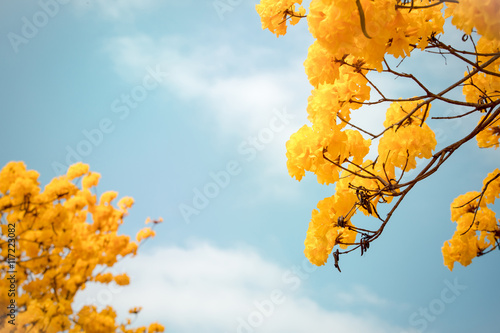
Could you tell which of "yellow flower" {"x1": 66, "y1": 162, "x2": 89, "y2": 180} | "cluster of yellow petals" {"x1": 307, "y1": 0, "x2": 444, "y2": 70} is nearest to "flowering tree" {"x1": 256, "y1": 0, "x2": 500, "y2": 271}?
"cluster of yellow petals" {"x1": 307, "y1": 0, "x2": 444, "y2": 70}

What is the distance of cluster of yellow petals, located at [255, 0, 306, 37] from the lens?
6.93ft

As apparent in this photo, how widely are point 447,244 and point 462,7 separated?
9.98ft

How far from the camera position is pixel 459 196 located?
11.5 ft

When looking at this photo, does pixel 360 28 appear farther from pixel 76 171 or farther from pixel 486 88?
pixel 76 171

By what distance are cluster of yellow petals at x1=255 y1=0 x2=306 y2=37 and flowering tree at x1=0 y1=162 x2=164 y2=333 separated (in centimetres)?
332

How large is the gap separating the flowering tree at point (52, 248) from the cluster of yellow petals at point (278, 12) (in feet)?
10.9

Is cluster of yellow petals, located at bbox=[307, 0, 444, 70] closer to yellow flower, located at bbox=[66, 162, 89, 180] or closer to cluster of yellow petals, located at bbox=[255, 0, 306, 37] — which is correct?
cluster of yellow petals, located at bbox=[255, 0, 306, 37]

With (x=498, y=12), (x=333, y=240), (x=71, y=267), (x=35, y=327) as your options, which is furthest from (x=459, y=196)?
(x=71, y=267)

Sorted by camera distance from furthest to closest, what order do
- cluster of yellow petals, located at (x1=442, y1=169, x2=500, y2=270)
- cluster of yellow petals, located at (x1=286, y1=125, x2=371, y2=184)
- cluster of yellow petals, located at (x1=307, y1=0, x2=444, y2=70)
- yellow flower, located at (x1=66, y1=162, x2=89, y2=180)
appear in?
yellow flower, located at (x1=66, y1=162, x2=89, y2=180) → cluster of yellow petals, located at (x1=442, y1=169, x2=500, y2=270) → cluster of yellow petals, located at (x1=286, y1=125, x2=371, y2=184) → cluster of yellow petals, located at (x1=307, y1=0, x2=444, y2=70)

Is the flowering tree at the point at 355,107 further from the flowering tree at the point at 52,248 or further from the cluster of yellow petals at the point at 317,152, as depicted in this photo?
the flowering tree at the point at 52,248

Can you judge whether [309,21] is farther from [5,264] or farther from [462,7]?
[5,264]

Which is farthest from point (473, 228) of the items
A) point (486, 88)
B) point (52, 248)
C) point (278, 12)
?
point (52, 248)

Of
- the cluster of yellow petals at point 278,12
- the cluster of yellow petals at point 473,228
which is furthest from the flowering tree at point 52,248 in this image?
the cluster of yellow petals at point 473,228

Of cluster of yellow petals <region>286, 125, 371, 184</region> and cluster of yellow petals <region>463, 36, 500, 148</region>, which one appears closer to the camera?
cluster of yellow petals <region>286, 125, 371, 184</region>
